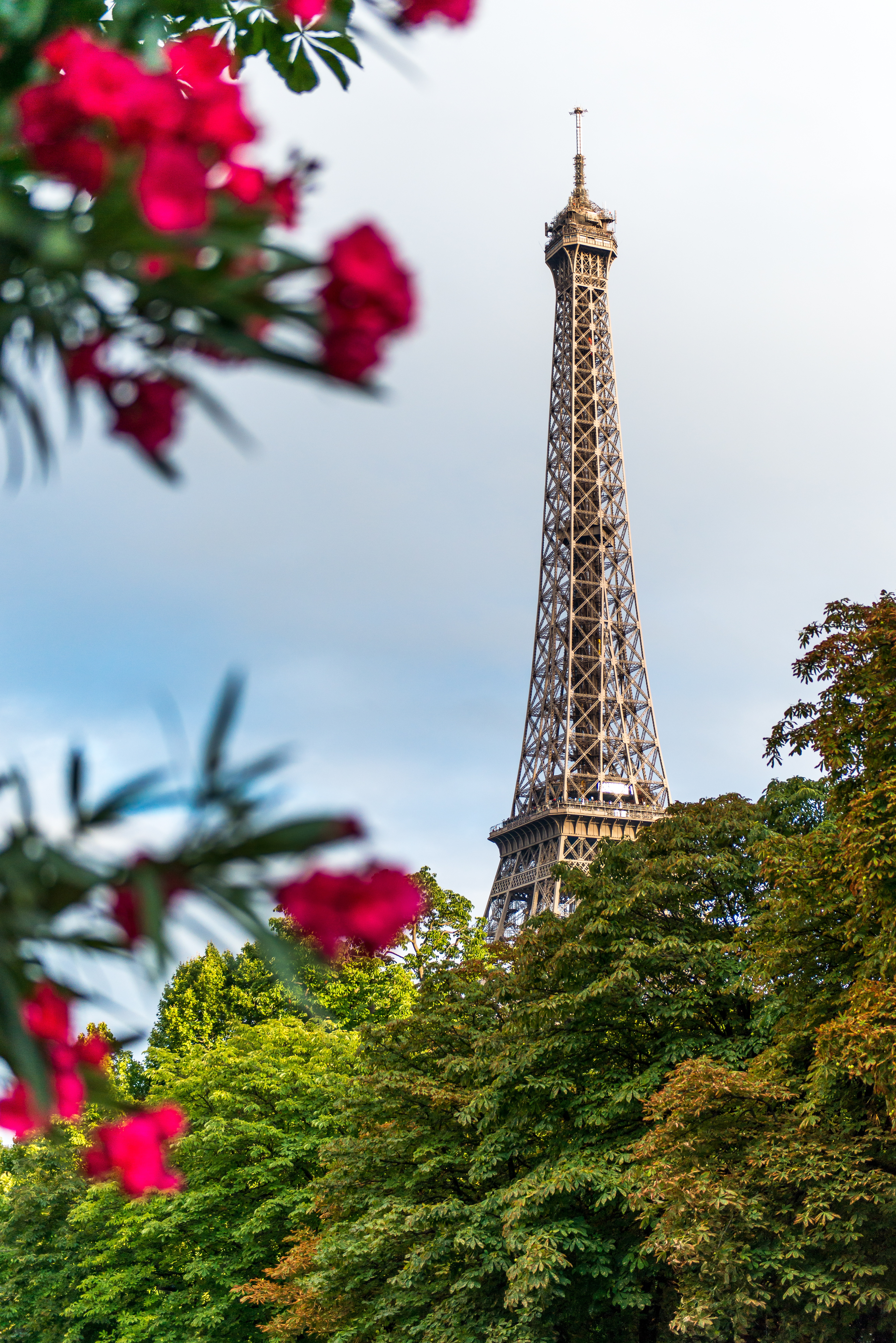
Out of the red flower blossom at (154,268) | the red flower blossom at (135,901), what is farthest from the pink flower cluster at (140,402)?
the red flower blossom at (135,901)

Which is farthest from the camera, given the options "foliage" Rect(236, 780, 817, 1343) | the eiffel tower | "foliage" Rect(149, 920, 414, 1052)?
the eiffel tower

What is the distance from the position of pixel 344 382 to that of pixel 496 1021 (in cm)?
2108

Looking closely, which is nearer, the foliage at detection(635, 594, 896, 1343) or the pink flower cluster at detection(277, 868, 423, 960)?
the pink flower cluster at detection(277, 868, 423, 960)

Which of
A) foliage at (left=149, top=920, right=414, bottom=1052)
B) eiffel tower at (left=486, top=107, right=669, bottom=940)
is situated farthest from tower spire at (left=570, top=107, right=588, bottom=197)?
foliage at (left=149, top=920, right=414, bottom=1052)

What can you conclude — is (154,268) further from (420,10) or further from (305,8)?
(420,10)

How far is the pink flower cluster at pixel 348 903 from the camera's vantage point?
1.35 m

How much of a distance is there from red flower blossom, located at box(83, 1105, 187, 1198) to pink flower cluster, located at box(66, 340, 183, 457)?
0.90m

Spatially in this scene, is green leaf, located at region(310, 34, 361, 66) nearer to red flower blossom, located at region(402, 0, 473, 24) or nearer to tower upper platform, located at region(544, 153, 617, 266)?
red flower blossom, located at region(402, 0, 473, 24)

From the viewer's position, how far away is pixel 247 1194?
2603 cm

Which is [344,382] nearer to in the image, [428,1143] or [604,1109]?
[604,1109]

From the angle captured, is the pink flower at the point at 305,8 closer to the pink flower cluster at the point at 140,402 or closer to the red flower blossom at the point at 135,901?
the pink flower cluster at the point at 140,402

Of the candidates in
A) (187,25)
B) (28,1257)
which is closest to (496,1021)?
(28,1257)

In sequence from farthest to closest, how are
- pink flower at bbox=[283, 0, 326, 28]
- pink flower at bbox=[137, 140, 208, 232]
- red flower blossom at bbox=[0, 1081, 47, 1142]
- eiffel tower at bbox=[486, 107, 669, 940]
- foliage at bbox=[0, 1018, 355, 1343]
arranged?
eiffel tower at bbox=[486, 107, 669, 940] < foliage at bbox=[0, 1018, 355, 1343] < pink flower at bbox=[283, 0, 326, 28] < red flower blossom at bbox=[0, 1081, 47, 1142] < pink flower at bbox=[137, 140, 208, 232]

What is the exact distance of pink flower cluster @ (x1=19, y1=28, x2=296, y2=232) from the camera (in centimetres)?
120
